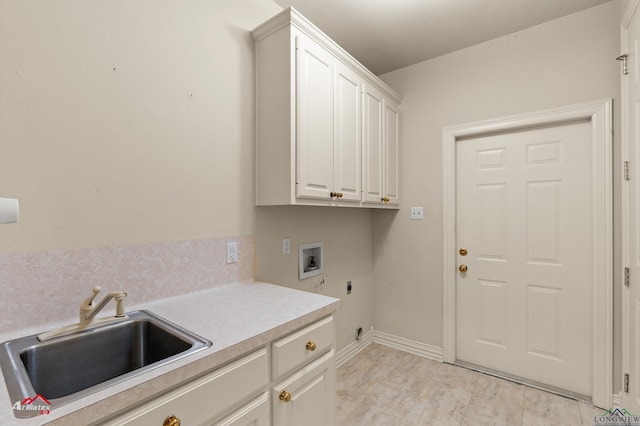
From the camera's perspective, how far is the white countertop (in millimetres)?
662

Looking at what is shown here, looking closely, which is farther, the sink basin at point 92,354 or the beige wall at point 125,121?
the beige wall at point 125,121

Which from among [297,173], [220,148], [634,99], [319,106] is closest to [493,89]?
[634,99]

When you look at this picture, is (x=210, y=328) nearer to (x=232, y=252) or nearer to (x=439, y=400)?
(x=232, y=252)

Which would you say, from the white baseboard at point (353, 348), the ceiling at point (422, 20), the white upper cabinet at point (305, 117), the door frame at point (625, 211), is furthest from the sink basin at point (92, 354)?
the door frame at point (625, 211)

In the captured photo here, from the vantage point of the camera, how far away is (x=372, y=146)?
2369mm

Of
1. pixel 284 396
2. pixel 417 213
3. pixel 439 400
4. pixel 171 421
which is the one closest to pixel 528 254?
pixel 417 213

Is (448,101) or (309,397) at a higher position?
(448,101)

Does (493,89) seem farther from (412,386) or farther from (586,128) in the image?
(412,386)

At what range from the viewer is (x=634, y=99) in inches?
66.0

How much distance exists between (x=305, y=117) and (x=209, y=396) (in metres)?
1.40

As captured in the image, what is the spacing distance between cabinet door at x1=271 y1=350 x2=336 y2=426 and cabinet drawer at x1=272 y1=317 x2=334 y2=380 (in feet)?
0.15

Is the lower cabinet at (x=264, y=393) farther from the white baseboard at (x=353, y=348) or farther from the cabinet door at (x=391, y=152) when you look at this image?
the cabinet door at (x=391, y=152)

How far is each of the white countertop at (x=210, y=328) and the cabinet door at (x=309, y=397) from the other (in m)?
0.21

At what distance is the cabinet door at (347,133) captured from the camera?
1978 millimetres
